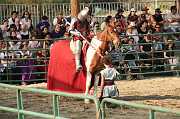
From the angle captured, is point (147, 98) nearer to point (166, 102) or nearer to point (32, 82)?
point (166, 102)

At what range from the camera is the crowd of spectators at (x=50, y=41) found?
16094mm

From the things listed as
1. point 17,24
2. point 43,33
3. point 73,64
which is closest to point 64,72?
point 73,64

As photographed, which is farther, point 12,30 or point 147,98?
point 12,30

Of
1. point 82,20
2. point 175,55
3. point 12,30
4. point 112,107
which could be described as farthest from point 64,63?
point 112,107

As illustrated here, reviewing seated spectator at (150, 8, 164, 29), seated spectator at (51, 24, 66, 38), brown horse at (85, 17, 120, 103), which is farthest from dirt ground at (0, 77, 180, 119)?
seated spectator at (150, 8, 164, 29)

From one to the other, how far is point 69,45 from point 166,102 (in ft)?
8.48

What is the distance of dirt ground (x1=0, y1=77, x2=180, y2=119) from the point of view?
9.71 metres

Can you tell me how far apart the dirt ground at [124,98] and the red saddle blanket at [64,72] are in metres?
1.10

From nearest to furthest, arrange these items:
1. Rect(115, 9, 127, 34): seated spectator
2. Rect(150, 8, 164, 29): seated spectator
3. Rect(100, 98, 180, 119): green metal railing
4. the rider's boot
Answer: Rect(100, 98, 180, 119): green metal railing < the rider's boot < Rect(115, 9, 127, 34): seated spectator < Rect(150, 8, 164, 29): seated spectator

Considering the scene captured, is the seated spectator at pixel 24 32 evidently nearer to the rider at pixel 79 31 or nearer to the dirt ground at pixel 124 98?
the dirt ground at pixel 124 98

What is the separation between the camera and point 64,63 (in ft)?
45.2

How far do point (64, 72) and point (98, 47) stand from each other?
185 centimetres

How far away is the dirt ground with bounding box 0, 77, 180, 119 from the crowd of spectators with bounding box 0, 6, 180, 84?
0.71 metres

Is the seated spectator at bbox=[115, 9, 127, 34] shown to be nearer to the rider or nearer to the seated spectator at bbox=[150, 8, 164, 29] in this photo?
the seated spectator at bbox=[150, 8, 164, 29]
